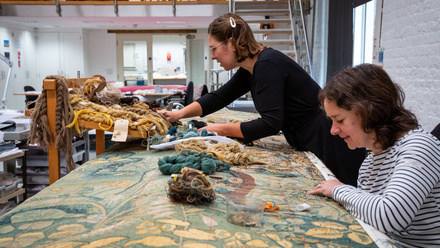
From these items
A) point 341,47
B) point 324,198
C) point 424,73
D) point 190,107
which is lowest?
point 324,198

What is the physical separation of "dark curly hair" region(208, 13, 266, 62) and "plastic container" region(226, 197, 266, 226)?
41.8 inches

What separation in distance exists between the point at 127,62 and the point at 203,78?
10.9ft

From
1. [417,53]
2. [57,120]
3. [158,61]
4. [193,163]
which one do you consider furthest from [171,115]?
[158,61]

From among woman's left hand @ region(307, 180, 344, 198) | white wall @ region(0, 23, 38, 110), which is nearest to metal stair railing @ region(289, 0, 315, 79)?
woman's left hand @ region(307, 180, 344, 198)

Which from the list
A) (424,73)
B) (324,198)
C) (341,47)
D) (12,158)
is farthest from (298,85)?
(341,47)

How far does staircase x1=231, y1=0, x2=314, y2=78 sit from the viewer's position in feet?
21.9

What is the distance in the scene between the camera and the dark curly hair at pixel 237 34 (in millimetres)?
1952

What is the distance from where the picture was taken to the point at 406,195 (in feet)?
3.35

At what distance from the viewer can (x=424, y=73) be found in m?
3.22

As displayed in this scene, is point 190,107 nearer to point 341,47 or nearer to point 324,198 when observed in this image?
point 324,198

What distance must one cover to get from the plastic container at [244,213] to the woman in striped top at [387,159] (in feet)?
0.93

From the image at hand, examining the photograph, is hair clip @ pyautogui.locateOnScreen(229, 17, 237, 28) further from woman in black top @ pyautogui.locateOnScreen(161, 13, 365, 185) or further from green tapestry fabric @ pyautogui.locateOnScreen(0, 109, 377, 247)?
green tapestry fabric @ pyautogui.locateOnScreen(0, 109, 377, 247)

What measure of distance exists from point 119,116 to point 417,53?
2.51 meters

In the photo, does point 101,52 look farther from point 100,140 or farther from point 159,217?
point 159,217
